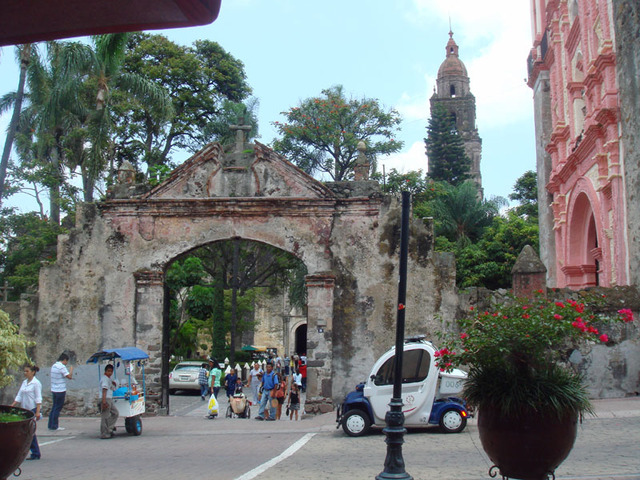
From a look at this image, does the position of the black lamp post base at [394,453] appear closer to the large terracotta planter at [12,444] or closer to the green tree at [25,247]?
the large terracotta planter at [12,444]

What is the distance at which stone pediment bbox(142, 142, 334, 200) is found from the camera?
16.2 meters

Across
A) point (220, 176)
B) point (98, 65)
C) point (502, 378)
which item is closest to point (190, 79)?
point (98, 65)

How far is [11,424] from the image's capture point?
6.72 m

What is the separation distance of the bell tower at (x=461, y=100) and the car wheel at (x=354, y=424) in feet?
232

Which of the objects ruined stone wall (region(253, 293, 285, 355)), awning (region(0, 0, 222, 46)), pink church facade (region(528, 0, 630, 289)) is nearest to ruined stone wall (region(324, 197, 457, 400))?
pink church facade (region(528, 0, 630, 289))

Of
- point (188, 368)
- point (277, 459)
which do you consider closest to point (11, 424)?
point (277, 459)

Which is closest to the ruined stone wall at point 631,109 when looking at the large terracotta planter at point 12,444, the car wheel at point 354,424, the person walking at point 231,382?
the car wheel at point 354,424

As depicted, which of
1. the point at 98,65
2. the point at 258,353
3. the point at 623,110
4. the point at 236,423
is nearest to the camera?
the point at 236,423

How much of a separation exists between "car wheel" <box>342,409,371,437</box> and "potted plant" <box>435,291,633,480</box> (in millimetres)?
5833

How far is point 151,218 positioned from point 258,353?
98.0 ft

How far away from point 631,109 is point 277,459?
12.4m

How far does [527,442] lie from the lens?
19.8 feet

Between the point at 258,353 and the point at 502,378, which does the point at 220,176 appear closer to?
the point at 502,378

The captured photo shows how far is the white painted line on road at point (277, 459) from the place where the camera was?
27.7ft
